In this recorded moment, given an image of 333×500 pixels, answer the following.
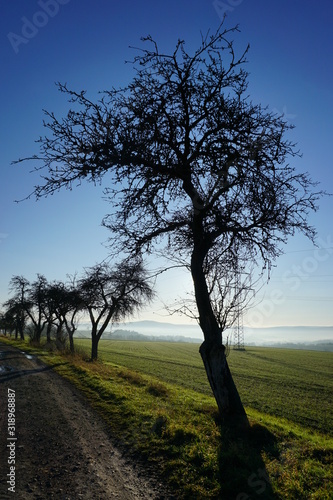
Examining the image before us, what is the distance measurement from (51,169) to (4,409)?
7.37 metres

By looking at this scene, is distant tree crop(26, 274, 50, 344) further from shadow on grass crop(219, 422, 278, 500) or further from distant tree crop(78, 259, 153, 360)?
shadow on grass crop(219, 422, 278, 500)

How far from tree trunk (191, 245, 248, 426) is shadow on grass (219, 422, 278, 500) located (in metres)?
0.40

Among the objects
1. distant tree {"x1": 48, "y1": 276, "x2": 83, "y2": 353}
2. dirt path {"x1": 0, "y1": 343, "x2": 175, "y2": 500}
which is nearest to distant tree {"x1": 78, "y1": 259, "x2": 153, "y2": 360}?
distant tree {"x1": 48, "y1": 276, "x2": 83, "y2": 353}

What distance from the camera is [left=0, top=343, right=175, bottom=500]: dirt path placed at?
474 cm

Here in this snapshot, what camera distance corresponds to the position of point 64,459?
5.80 m

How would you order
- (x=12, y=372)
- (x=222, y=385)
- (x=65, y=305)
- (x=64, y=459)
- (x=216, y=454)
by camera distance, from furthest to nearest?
(x=65, y=305), (x=12, y=372), (x=222, y=385), (x=216, y=454), (x=64, y=459)

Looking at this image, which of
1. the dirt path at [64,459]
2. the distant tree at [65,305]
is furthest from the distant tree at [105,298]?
the dirt path at [64,459]

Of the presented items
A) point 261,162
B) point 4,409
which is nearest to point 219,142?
point 261,162

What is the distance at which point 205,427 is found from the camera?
300 inches

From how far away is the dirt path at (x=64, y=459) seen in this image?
4.74 meters

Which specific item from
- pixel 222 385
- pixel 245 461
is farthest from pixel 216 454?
pixel 222 385

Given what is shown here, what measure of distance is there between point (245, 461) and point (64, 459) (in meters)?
3.52

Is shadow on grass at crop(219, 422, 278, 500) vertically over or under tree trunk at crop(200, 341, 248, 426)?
under

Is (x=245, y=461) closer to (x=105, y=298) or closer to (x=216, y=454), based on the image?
(x=216, y=454)
